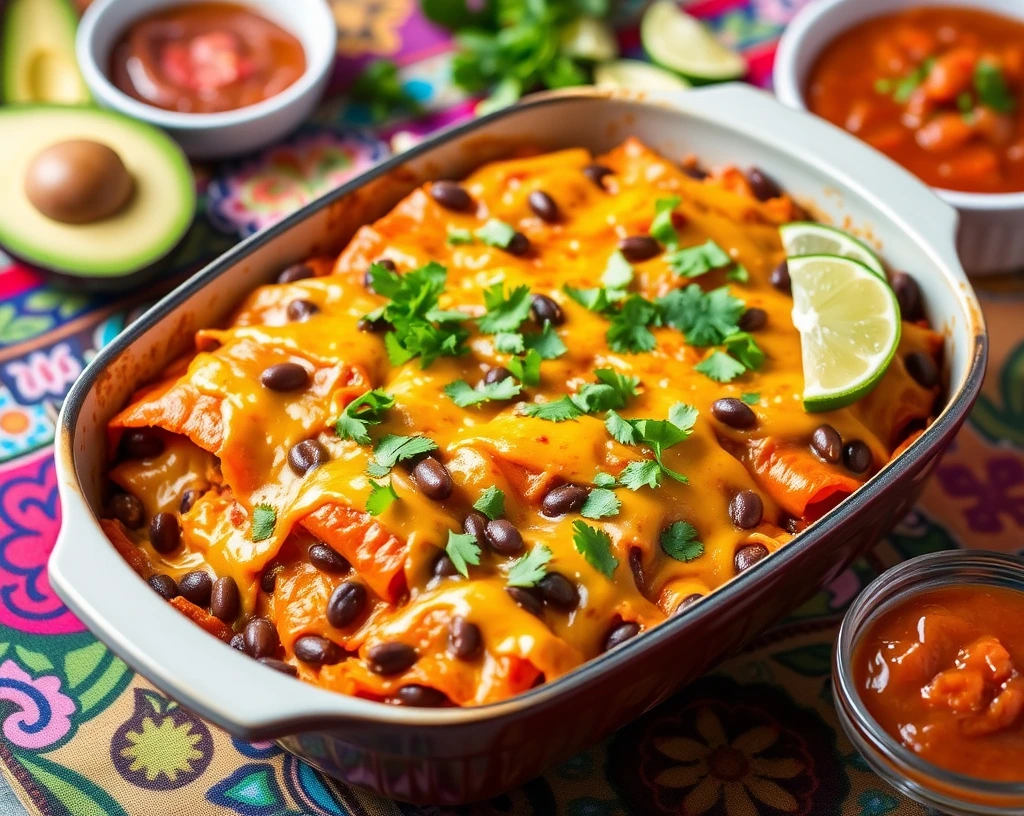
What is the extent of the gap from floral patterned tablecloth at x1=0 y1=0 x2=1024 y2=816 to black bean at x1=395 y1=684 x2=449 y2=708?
508mm

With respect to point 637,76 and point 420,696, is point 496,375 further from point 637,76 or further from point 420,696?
point 637,76

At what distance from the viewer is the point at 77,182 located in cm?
407

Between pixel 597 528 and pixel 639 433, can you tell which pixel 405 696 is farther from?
pixel 639 433

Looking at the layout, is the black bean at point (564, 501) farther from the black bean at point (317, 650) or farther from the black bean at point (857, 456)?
the black bean at point (857, 456)

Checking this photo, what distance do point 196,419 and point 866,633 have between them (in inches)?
73.1

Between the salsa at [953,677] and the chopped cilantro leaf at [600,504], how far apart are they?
0.78 m

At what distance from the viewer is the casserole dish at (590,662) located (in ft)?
→ 8.35

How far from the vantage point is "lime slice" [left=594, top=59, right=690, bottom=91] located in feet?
16.3

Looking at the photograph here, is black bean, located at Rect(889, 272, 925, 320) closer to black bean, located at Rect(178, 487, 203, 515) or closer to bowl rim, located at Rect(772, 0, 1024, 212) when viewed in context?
bowl rim, located at Rect(772, 0, 1024, 212)

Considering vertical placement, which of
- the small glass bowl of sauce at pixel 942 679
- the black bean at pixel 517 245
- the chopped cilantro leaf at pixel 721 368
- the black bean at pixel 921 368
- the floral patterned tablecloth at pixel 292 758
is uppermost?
the black bean at pixel 517 245

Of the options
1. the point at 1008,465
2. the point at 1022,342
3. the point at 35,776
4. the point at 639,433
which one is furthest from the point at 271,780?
the point at 1022,342

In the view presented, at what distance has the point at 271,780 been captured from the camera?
3.18m

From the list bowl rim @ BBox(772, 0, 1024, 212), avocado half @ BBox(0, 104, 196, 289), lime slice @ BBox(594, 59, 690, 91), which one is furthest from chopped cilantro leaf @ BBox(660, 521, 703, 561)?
lime slice @ BBox(594, 59, 690, 91)

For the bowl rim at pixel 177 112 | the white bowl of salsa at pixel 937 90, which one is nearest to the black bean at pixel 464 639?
the white bowl of salsa at pixel 937 90
